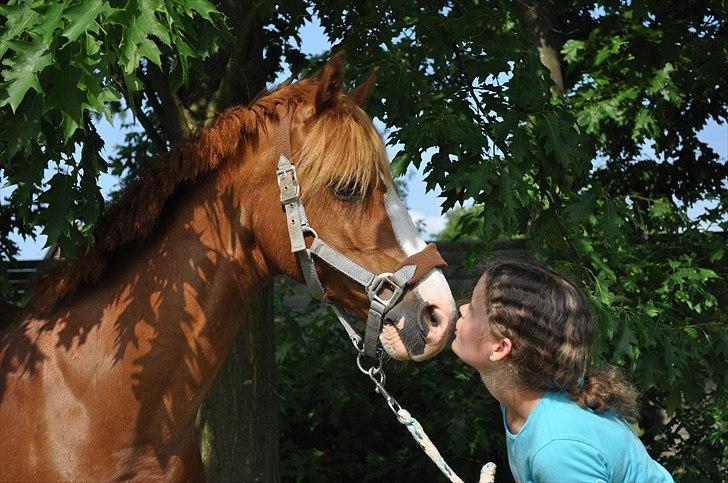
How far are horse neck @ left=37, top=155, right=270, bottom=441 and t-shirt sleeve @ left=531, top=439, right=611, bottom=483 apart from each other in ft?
3.87

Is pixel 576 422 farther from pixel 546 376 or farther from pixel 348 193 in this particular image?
pixel 348 193

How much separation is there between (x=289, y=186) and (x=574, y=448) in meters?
1.25

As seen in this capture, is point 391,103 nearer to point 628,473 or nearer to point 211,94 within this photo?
point 211,94

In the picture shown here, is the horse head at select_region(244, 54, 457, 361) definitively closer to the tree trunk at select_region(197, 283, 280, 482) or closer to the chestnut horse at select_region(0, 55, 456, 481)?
the chestnut horse at select_region(0, 55, 456, 481)

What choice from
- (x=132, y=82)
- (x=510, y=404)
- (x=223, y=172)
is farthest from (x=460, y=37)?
(x=510, y=404)

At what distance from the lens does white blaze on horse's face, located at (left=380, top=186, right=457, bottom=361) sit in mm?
2672

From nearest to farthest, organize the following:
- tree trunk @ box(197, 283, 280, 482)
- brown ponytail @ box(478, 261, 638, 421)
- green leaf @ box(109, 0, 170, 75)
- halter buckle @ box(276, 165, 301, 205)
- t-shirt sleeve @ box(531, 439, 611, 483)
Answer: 1. t-shirt sleeve @ box(531, 439, 611, 483)
2. brown ponytail @ box(478, 261, 638, 421)
3. green leaf @ box(109, 0, 170, 75)
4. halter buckle @ box(276, 165, 301, 205)
5. tree trunk @ box(197, 283, 280, 482)

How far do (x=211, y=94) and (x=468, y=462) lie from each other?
10.3 ft

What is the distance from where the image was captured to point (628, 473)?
6.83 ft

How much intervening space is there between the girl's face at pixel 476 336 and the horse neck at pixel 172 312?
2.73 feet

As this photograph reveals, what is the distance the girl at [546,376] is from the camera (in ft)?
6.72

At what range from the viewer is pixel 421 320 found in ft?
8.80

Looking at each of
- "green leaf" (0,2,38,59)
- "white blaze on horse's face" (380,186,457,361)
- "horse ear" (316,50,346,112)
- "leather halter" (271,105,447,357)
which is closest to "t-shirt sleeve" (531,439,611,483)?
"white blaze on horse's face" (380,186,457,361)

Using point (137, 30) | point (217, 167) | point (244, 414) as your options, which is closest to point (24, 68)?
point (137, 30)
